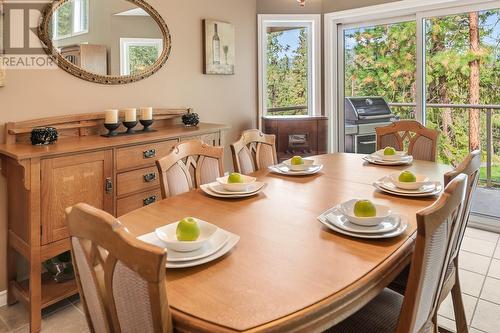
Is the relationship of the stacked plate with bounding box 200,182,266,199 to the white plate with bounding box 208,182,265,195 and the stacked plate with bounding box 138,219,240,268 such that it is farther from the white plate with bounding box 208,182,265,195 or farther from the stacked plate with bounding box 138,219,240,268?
the stacked plate with bounding box 138,219,240,268

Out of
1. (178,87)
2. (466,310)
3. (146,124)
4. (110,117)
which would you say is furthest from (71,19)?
(466,310)

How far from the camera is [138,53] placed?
307 centimetres

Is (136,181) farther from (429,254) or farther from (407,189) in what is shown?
(429,254)

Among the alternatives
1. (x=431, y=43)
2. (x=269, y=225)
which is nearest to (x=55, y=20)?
(x=269, y=225)

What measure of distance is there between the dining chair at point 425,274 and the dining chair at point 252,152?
1257mm

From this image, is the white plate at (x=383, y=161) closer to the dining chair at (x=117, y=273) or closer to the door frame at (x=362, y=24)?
the door frame at (x=362, y=24)

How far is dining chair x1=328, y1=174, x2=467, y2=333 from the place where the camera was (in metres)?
1.00

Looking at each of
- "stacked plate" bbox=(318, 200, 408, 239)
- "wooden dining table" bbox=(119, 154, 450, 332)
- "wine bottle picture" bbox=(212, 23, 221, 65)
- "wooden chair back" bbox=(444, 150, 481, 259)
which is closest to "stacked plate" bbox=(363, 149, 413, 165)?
"wooden dining table" bbox=(119, 154, 450, 332)

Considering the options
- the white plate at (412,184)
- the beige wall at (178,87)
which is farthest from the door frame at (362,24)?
the white plate at (412,184)

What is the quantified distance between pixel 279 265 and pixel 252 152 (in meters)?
1.57

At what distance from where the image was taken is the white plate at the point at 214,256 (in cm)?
107

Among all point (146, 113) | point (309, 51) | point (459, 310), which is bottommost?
point (459, 310)

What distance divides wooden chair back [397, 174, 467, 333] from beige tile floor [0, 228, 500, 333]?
45.2 inches

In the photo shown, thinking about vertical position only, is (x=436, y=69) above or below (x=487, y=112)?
above
